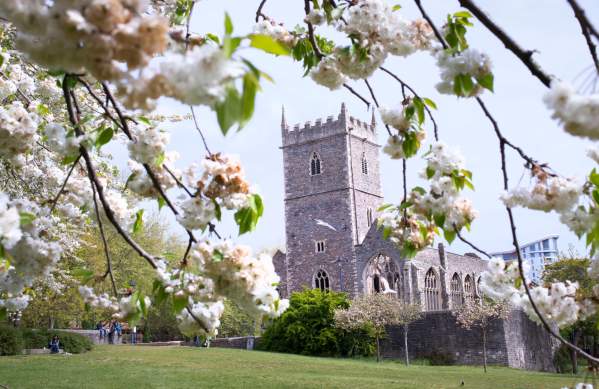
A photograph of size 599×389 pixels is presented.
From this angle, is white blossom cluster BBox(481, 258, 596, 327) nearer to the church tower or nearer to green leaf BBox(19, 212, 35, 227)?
green leaf BBox(19, 212, 35, 227)

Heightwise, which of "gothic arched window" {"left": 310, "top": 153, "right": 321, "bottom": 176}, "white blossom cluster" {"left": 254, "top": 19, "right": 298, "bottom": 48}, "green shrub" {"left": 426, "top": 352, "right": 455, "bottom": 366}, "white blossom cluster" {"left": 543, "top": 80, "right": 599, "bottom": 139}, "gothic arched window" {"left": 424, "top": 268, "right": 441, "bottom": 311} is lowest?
"green shrub" {"left": 426, "top": 352, "right": 455, "bottom": 366}

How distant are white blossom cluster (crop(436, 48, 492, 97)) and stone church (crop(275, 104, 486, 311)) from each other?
25.6 metres

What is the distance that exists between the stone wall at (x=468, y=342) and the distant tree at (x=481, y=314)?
1.41ft

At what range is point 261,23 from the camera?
277cm

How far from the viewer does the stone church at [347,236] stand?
2720cm

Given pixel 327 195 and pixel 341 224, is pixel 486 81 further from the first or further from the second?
pixel 327 195

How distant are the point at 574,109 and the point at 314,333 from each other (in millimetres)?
22285

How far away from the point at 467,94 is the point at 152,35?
1.11 meters

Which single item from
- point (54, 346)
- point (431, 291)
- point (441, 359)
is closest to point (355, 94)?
point (54, 346)

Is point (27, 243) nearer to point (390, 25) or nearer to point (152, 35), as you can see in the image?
point (152, 35)

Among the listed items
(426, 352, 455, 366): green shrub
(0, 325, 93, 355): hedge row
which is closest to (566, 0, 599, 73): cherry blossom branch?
(0, 325, 93, 355): hedge row

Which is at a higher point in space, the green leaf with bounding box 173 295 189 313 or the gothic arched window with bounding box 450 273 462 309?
the gothic arched window with bounding box 450 273 462 309

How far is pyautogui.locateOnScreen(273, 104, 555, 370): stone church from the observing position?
2720cm

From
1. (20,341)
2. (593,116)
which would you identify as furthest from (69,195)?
(20,341)
